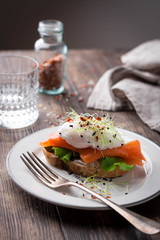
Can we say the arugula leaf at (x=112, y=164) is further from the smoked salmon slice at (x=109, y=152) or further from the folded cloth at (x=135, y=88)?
the folded cloth at (x=135, y=88)

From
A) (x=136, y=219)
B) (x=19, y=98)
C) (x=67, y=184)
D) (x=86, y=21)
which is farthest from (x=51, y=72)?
(x=86, y=21)

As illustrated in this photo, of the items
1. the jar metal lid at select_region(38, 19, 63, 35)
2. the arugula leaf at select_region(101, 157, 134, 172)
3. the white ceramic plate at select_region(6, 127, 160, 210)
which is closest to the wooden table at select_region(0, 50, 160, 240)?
the white ceramic plate at select_region(6, 127, 160, 210)

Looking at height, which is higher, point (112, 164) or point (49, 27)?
point (49, 27)

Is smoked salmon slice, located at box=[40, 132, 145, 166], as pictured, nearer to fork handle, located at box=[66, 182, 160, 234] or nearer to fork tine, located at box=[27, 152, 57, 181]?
fork tine, located at box=[27, 152, 57, 181]

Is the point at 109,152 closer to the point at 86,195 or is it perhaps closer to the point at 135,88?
the point at 86,195

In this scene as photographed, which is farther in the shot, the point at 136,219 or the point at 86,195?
the point at 86,195

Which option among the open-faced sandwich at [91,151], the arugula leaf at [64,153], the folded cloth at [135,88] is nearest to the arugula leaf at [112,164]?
the open-faced sandwich at [91,151]
